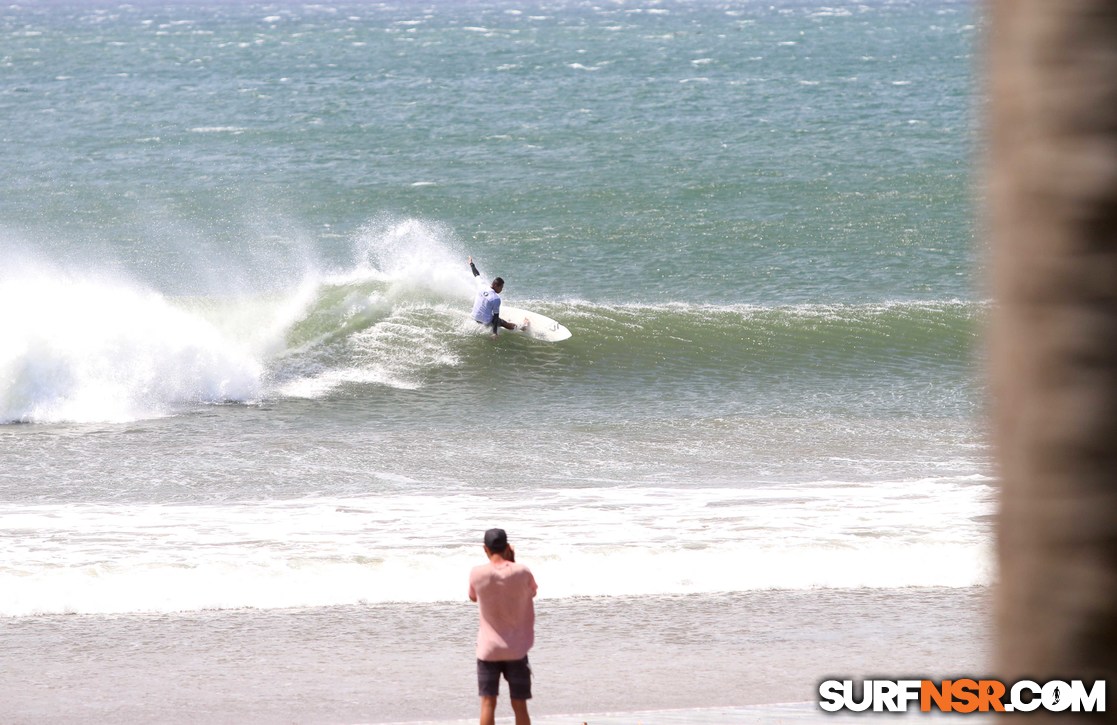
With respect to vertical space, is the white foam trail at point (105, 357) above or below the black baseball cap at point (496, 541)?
above

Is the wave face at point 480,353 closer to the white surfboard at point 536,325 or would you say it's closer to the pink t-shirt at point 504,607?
the white surfboard at point 536,325

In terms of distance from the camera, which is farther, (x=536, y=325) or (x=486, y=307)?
(x=536, y=325)

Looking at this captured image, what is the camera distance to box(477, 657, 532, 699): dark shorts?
679 centimetres

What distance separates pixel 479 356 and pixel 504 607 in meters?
14.2

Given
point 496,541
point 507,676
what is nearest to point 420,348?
point 496,541

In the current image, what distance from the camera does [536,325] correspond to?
864 inches

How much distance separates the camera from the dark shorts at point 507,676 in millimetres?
6785

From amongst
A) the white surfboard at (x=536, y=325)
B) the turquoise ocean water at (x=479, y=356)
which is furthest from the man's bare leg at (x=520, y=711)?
the white surfboard at (x=536, y=325)

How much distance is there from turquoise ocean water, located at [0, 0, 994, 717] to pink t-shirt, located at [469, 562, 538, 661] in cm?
219

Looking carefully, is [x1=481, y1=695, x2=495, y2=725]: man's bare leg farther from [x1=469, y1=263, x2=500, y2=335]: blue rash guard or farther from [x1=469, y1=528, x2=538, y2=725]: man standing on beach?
[x1=469, y1=263, x2=500, y2=335]: blue rash guard

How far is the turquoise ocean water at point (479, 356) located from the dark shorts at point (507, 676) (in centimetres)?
215

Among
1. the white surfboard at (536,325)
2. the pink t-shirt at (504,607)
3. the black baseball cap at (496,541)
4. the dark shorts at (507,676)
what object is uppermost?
the white surfboard at (536,325)

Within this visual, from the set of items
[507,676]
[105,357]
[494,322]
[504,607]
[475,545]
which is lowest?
[507,676]

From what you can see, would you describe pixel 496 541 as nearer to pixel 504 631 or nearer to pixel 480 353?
pixel 504 631
